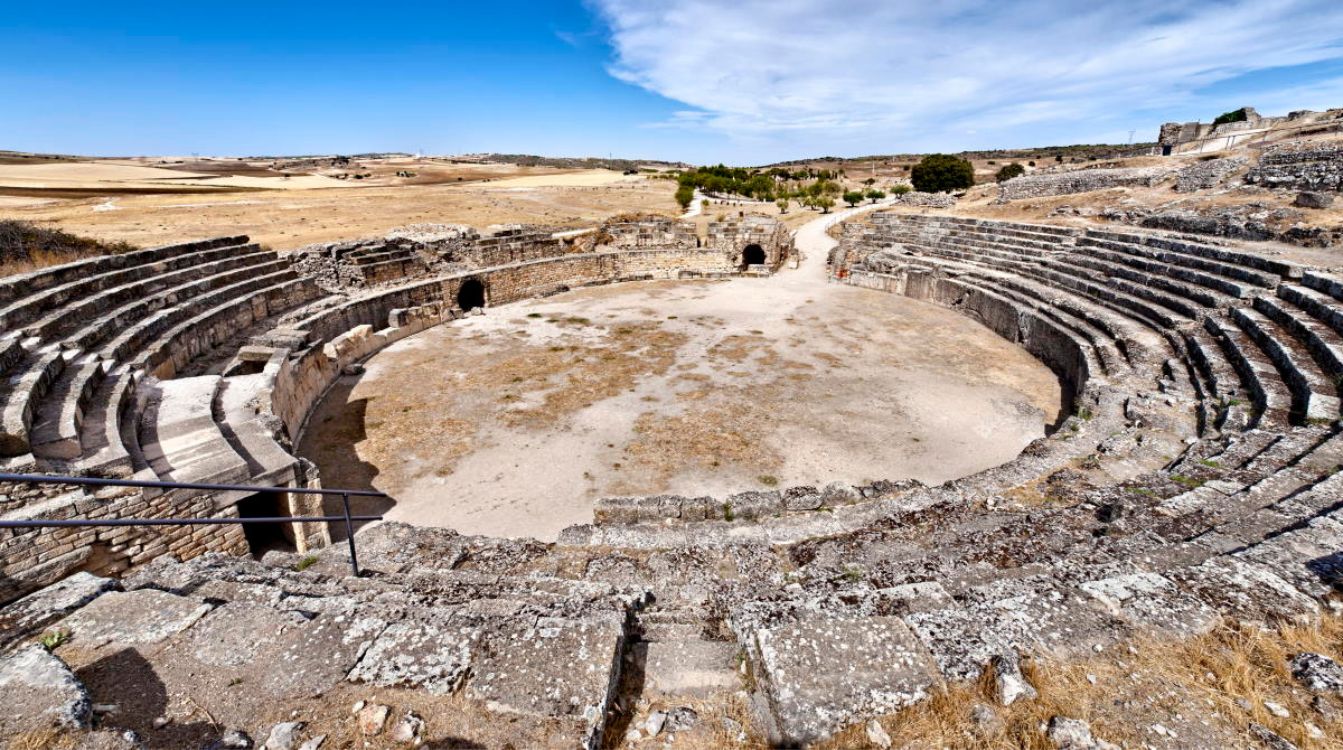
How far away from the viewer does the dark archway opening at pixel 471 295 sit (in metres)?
21.9

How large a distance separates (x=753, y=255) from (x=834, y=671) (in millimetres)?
27533

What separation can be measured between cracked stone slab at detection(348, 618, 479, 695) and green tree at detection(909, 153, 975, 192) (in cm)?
5697

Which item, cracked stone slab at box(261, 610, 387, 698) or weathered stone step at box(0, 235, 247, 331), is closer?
cracked stone slab at box(261, 610, 387, 698)

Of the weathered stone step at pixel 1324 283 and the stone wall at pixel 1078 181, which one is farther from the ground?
the stone wall at pixel 1078 181

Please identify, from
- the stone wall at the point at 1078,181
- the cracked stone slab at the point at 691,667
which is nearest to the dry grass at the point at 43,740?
the cracked stone slab at the point at 691,667

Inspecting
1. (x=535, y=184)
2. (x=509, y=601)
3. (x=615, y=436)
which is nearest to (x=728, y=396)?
(x=615, y=436)

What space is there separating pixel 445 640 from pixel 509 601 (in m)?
1.24

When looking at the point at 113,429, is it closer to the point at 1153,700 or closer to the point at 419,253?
the point at 1153,700

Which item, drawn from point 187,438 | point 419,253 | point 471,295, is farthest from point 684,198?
point 187,438

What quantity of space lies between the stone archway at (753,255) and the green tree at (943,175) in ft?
102

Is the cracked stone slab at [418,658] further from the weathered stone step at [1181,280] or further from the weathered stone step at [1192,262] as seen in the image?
the weathered stone step at [1192,262]

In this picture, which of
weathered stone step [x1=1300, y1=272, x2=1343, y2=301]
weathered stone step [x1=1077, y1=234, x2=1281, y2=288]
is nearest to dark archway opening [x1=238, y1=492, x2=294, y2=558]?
weathered stone step [x1=1300, y1=272, x2=1343, y2=301]

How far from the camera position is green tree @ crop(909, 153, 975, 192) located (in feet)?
169

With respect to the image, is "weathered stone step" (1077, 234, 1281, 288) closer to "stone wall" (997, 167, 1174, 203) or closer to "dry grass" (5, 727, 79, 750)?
"stone wall" (997, 167, 1174, 203)
